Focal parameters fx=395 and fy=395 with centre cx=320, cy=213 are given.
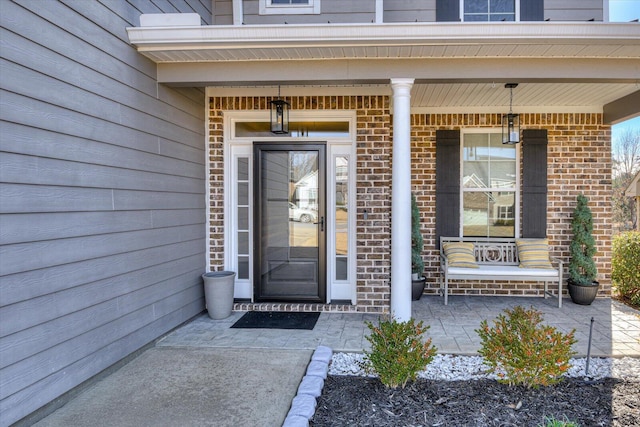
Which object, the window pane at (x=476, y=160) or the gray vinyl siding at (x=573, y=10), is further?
the window pane at (x=476, y=160)

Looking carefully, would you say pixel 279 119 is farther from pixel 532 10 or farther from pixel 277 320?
pixel 532 10

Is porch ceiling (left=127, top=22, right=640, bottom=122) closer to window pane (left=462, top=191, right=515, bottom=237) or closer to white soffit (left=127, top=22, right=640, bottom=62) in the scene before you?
white soffit (left=127, top=22, right=640, bottom=62)

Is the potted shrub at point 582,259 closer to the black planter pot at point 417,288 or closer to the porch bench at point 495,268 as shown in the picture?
the porch bench at point 495,268

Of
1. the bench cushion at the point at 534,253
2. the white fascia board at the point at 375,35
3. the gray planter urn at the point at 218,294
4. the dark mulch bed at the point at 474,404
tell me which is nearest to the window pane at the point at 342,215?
the gray planter urn at the point at 218,294

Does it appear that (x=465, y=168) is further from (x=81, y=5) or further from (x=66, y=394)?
(x=66, y=394)

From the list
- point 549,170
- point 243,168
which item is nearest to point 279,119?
point 243,168

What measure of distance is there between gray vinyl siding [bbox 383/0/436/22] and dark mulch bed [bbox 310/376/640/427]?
3.93 m

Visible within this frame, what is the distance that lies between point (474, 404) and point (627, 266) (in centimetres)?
468

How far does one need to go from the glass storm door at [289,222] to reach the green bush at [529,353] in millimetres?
2445

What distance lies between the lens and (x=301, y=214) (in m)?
4.83

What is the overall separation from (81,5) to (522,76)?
358cm

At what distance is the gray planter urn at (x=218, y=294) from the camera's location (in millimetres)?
4414

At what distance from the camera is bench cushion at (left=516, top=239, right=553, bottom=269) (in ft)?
17.0

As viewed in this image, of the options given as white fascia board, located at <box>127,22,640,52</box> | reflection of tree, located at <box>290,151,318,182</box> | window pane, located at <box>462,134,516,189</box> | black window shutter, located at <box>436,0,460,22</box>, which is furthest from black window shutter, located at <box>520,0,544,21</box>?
reflection of tree, located at <box>290,151,318,182</box>
